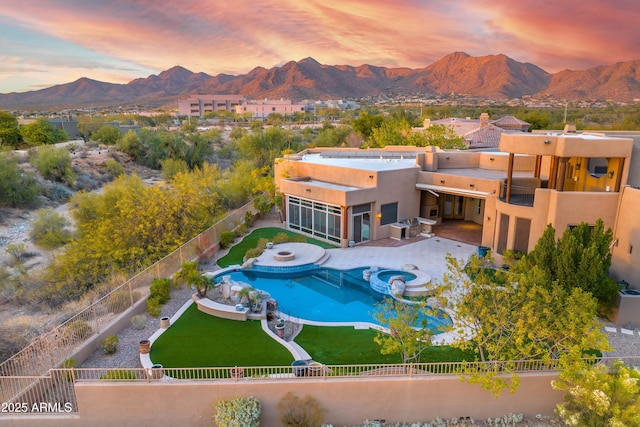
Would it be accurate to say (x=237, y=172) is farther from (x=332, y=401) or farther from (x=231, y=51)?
(x=231, y=51)

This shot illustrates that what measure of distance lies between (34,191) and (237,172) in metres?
16.1

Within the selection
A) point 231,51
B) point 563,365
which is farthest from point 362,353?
point 231,51

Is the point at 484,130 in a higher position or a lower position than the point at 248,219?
higher

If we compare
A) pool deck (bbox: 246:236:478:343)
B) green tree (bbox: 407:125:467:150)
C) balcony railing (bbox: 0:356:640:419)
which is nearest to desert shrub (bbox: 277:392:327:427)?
balcony railing (bbox: 0:356:640:419)

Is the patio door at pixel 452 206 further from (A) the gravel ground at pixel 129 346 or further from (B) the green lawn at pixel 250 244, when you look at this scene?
(A) the gravel ground at pixel 129 346

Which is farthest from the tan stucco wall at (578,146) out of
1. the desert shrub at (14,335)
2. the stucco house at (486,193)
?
the desert shrub at (14,335)

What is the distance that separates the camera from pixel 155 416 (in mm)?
9328

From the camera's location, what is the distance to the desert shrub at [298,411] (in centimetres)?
916

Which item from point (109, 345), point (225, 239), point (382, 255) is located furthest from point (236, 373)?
point (225, 239)

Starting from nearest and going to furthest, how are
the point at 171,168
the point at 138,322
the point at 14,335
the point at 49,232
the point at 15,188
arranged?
the point at 14,335 → the point at 138,322 → the point at 49,232 → the point at 15,188 → the point at 171,168

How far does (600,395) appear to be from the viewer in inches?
325

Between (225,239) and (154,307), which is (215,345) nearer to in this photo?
(154,307)

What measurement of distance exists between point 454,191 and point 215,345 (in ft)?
49.6

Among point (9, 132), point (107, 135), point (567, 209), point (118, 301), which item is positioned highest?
point (9, 132)
